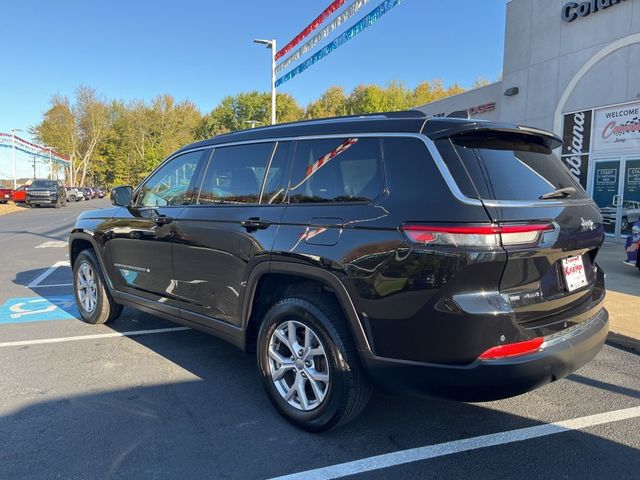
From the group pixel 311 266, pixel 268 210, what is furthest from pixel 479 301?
pixel 268 210

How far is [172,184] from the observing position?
450 centimetres

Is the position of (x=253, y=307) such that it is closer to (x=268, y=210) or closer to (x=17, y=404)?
(x=268, y=210)

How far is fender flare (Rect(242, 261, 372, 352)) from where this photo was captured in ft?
9.22

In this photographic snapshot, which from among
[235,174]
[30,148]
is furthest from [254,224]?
[30,148]

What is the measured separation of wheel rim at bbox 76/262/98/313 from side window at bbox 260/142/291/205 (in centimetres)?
279

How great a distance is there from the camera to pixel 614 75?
40.7 ft

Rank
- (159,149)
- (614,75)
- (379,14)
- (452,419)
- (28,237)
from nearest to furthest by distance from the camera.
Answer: (452,419) → (379,14) → (614,75) → (28,237) → (159,149)

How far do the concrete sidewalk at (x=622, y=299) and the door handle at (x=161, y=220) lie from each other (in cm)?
445

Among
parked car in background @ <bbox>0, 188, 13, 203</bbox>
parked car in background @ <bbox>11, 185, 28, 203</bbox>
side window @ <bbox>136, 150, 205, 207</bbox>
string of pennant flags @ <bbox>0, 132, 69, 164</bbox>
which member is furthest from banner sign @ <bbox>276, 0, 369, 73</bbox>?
string of pennant flags @ <bbox>0, 132, 69, 164</bbox>

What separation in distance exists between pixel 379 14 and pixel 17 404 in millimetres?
9273

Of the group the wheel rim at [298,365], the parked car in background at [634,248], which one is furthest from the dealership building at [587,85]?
the wheel rim at [298,365]

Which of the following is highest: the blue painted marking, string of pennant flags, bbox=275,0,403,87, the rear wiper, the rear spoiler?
string of pennant flags, bbox=275,0,403,87

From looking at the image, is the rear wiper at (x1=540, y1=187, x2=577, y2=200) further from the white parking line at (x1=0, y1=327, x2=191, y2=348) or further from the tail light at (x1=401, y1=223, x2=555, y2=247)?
the white parking line at (x1=0, y1=327, x2=191, y2=348)

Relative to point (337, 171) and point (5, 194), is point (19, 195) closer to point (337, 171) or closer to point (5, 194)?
point (5, 194)
